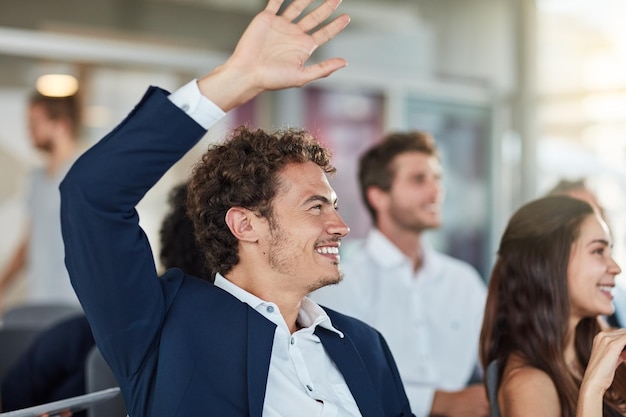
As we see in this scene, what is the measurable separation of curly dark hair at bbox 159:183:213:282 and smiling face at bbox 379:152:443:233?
1445 mm

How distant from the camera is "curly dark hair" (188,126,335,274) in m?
2.19

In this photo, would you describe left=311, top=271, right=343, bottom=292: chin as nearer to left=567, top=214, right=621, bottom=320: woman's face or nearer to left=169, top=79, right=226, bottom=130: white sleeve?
left=169, top=79, right=226, bottom=130: white sleeve

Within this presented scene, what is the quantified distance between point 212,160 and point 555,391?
3.57 feet

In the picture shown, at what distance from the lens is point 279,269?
7.09 ft

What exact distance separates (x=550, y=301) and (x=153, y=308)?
1.20 m

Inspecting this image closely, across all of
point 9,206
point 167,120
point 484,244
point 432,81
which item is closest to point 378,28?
point 432,81

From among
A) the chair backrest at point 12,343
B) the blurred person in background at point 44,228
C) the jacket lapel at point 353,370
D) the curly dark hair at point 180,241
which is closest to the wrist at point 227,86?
the jacket lapel at point 353,370

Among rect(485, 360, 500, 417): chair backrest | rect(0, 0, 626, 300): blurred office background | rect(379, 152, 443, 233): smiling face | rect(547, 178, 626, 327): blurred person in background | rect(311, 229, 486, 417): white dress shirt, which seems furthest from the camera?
rect(0, 0, 626, 300): blurred office background

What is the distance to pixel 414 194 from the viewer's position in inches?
161

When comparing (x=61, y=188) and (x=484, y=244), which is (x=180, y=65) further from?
(x=61, y=188)

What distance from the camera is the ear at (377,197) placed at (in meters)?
4.12

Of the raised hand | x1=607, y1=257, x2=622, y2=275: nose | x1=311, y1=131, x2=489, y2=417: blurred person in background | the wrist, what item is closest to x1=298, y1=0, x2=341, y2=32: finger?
the raised hand

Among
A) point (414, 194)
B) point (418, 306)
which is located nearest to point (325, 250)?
point (418, 306)

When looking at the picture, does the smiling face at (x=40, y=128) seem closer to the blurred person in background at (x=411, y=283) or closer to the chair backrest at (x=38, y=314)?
the chair backrest at (x=38, y=314)
